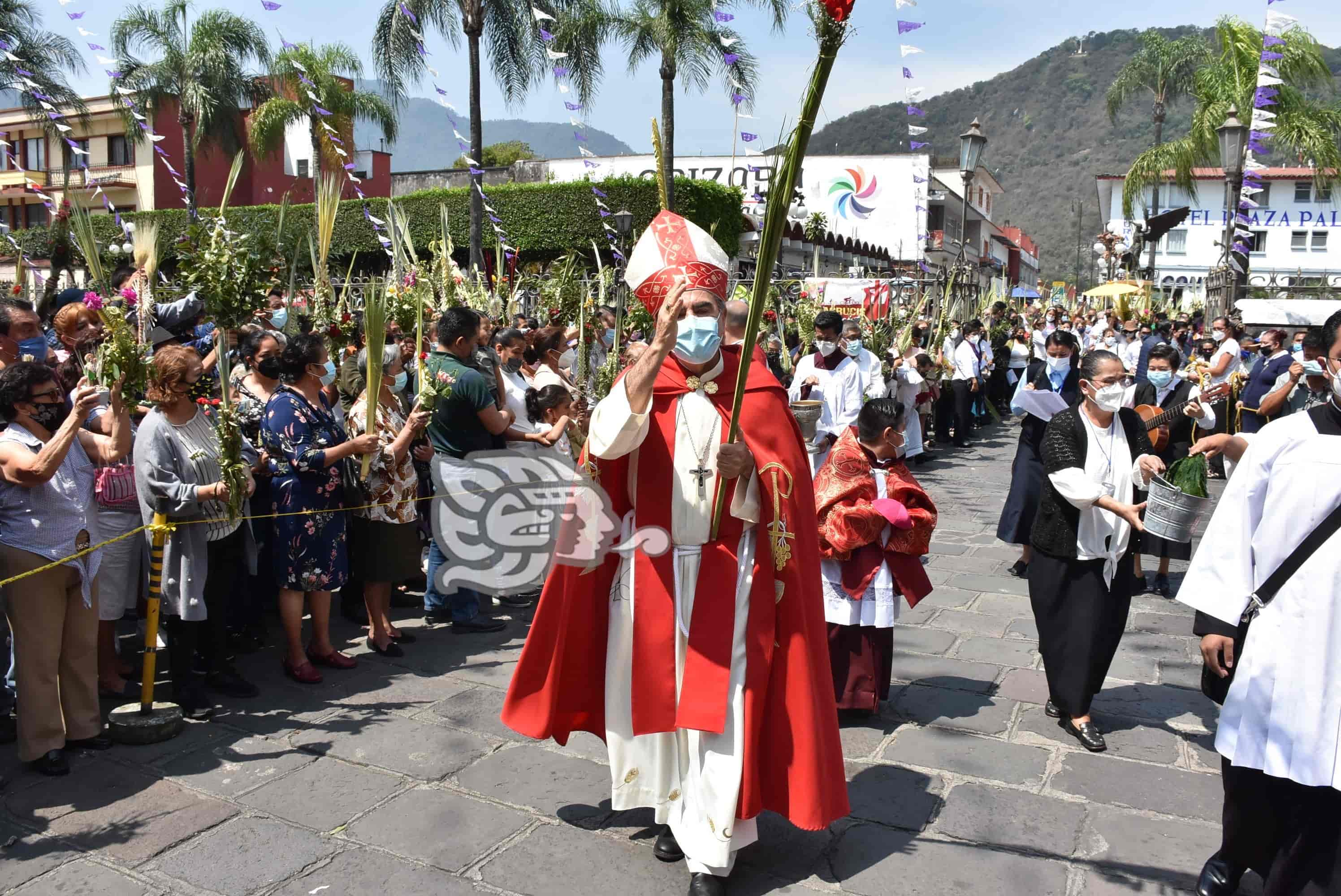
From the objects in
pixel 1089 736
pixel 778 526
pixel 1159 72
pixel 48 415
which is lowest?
pixel 1089 736

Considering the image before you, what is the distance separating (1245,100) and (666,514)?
20.1 metres

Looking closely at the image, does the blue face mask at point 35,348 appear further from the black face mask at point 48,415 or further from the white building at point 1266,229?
the white building at point 1266,229

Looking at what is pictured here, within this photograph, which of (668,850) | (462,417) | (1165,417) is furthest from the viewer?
(1165,417)

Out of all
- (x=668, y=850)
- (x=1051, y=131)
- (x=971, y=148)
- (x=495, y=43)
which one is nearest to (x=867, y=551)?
(x=668, y=850)

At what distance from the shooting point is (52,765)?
3.98 m

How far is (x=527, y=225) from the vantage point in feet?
84.8

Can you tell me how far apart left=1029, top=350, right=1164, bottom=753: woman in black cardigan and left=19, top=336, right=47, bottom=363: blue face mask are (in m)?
4.74

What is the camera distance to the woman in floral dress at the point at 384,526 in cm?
550

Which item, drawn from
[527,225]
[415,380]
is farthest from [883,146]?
[415,380]

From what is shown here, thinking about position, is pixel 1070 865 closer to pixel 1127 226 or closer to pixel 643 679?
pixel 643 679

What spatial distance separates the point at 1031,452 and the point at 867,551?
2887mm

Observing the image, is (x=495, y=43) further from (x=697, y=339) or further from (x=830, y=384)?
(x=697, y=339)

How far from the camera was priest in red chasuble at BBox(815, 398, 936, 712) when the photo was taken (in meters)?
4.68

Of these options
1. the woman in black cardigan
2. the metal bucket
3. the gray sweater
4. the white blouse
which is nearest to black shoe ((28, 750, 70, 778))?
the gray sweater
